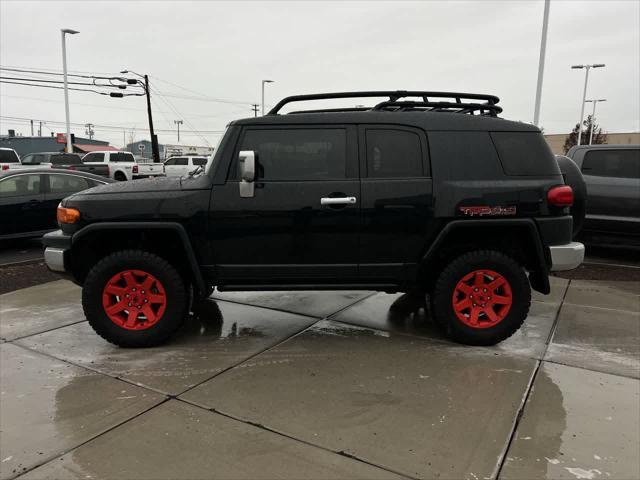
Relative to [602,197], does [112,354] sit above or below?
below

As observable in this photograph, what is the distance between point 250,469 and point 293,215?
185 cm

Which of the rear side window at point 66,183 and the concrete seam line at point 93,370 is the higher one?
the rear side window at point 66,183

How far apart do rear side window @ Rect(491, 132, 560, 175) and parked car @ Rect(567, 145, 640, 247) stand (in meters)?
4.38

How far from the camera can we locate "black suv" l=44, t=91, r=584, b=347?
11.9 ft

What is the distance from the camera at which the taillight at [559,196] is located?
12.0 ft

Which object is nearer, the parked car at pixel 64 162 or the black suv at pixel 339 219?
the black suv at pixel 339 219

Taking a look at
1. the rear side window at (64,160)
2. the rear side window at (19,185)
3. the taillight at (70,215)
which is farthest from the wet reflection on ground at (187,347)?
the rear side window at (64,160)

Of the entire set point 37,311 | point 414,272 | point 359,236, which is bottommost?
point 37,311

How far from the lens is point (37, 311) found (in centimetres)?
473

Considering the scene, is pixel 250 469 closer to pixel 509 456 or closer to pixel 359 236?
pixel 509 456

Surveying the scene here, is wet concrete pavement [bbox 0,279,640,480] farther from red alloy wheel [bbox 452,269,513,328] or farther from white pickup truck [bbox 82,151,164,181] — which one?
white pickup truck [bbox 82,151,164,181]

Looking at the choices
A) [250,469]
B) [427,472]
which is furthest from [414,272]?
[250,469]

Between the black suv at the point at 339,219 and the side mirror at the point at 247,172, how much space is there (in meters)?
0.02

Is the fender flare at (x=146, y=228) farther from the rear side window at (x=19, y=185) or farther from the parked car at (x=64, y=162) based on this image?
the parked car at (x=64, y=162)
